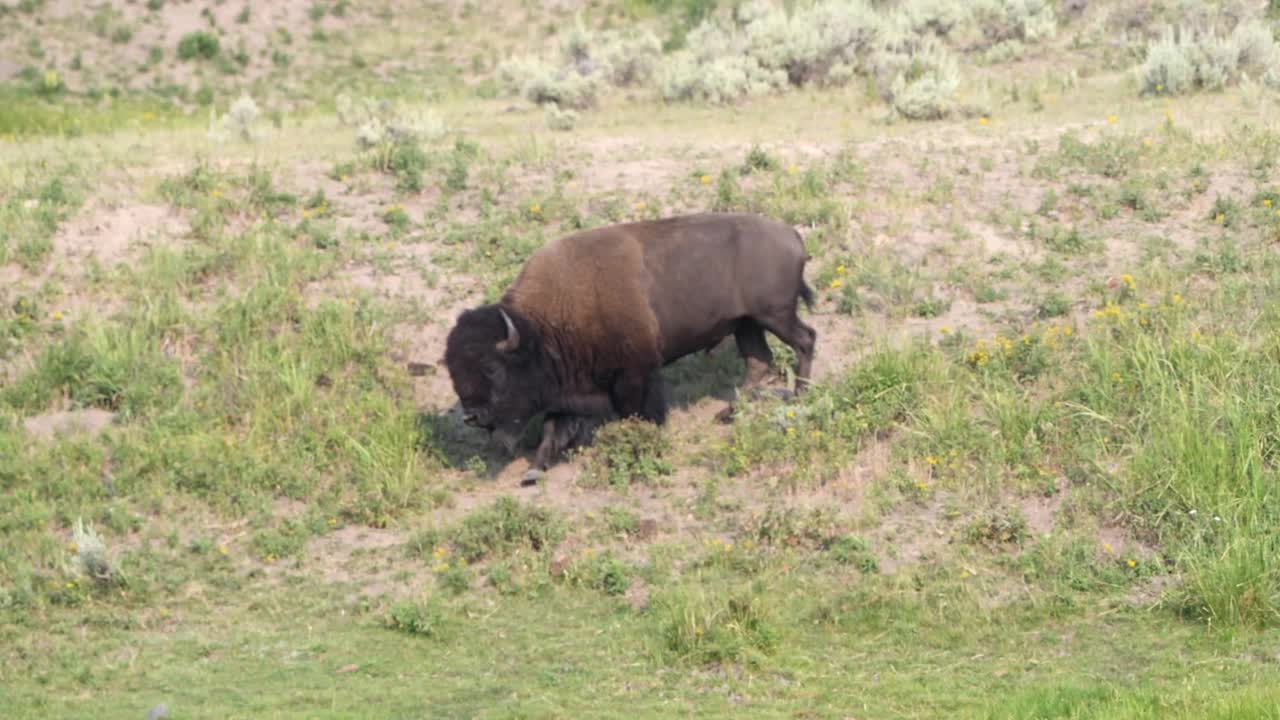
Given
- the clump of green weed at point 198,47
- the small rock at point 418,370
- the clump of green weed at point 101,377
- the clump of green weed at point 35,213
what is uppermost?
the clump of green weed at point 35,213

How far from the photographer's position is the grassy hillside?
773 cm

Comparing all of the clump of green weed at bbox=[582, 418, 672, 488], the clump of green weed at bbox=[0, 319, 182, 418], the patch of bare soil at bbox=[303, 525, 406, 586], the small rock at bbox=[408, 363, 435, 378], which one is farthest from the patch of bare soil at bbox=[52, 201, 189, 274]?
the clump of green weed at bbox=[582, 418, 672, 488]

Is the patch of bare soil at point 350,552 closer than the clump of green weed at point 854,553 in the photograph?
No

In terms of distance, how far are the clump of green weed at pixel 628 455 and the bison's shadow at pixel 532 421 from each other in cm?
48

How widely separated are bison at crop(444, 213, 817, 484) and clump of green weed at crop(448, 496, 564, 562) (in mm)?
918

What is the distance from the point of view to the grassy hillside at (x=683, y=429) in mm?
7730

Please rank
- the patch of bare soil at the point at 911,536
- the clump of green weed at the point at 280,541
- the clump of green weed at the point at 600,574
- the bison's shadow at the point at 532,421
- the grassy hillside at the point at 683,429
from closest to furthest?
the grassy hillside at the point at 683,429
the clump of green weed at the point at 600,574
the patch of bare soil at the point at 911,536
the clump of green weed at the point at 280,541
the bison's shadow at the point at 532,421

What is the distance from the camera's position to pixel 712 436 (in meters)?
10.6

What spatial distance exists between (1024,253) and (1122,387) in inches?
96.4

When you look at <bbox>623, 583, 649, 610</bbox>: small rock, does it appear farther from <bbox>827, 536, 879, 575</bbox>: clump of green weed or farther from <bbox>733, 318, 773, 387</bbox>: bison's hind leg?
<bbox>733, 318, 773, 387</bbox>: bison's hind leg

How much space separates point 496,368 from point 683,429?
154 cm

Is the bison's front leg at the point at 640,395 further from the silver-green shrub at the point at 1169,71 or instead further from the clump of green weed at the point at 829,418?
the silver-green shrub at the point at 1169,71

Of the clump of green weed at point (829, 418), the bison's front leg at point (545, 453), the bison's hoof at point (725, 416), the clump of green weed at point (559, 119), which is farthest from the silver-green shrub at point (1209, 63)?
the bison's front leg at point (545, 453)

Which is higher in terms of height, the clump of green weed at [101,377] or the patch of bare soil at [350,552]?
the clump of green weed at [101,377]
